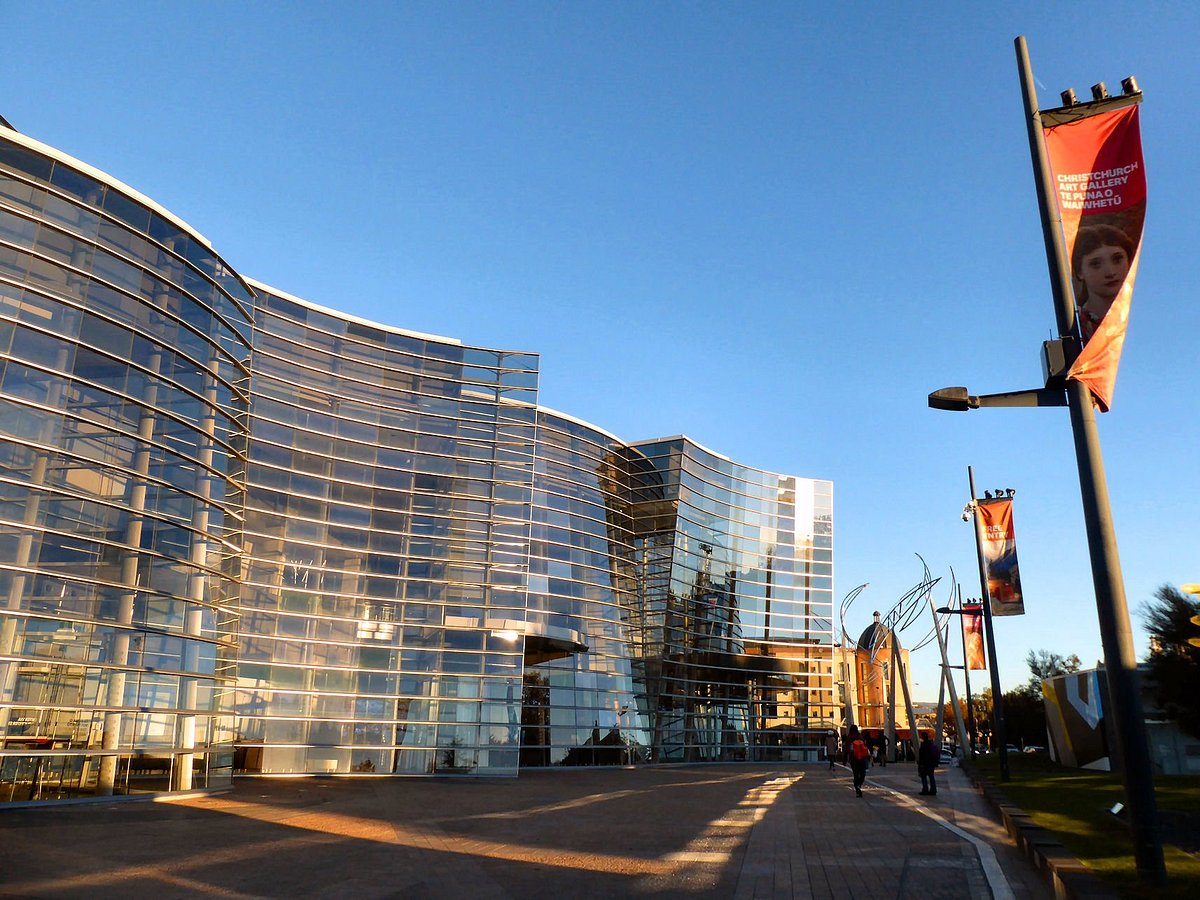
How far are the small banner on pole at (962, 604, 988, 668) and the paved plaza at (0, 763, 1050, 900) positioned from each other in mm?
14000

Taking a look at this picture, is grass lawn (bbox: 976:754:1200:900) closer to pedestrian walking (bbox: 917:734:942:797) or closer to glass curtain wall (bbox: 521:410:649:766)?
pedestrian walking (bbox: 917:734:942:797)

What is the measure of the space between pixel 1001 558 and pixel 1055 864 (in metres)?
18.9

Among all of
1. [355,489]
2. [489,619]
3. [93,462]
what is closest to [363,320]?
[355,489]

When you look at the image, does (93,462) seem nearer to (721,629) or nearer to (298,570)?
(298,570)

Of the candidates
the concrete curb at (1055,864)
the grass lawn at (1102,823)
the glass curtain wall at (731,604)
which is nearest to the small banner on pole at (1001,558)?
the grass lawn at (1102,823)

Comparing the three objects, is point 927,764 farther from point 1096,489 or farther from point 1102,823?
point 1096,489

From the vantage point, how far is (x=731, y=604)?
5469cm

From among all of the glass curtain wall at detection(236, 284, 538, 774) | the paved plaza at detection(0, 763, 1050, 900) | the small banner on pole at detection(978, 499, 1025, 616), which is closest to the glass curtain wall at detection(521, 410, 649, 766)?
the glass curtain wall at detection(236, 284, 538, 774)

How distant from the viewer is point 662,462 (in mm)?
51719

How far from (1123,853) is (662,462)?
136 feet

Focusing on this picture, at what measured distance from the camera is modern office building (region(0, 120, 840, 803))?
20266 millimetres

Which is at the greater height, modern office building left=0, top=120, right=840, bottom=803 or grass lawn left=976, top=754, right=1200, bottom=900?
modern office building left=0, top=120, right=840, bottom=803

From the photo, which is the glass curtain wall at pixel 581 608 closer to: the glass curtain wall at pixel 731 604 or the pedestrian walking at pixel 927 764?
the glass curtain wall at pixel 731 604

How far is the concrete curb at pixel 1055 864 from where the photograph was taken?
7.56m
